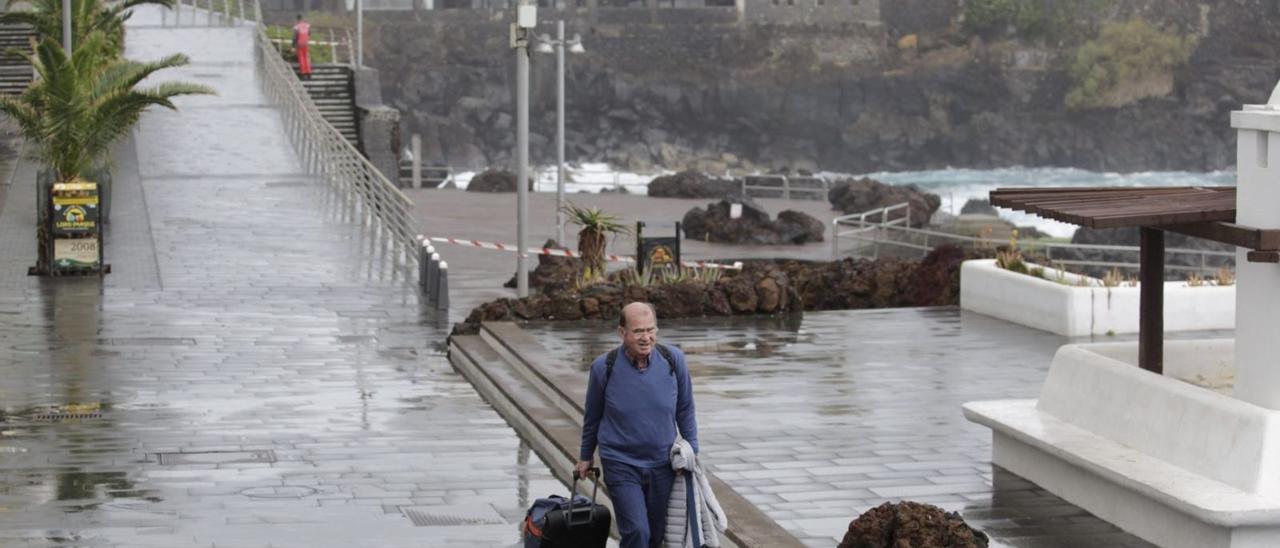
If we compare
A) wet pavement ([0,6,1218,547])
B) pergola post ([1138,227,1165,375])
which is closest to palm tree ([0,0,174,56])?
wet pavement ([0,6,1218,547])

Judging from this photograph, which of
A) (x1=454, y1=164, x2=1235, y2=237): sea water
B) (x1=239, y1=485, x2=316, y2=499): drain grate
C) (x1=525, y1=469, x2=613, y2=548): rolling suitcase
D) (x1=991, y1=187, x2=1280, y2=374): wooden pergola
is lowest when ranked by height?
(x1=454, y1=164, x2=1235, y2=237): sea water

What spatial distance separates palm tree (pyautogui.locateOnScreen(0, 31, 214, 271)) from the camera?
24.3 meters

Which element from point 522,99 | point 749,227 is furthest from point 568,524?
point 749,227

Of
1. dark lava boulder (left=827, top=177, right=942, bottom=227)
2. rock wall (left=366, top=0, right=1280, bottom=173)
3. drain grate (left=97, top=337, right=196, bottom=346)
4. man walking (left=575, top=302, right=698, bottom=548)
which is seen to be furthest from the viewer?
rock wall (left=366, top=0, right=1280, bottom=173)

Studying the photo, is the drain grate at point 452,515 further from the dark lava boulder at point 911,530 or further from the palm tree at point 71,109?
the palm tree at point 71,109

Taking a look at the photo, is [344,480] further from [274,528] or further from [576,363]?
[576,363]

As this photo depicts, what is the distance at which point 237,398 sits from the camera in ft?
50.8

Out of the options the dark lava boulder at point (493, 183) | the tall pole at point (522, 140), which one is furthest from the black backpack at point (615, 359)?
the dark lava boulder at point (493, 183)

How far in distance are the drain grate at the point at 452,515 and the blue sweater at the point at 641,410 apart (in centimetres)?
276

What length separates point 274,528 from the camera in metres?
10.9

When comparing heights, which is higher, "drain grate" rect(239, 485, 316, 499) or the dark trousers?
the dark trousers

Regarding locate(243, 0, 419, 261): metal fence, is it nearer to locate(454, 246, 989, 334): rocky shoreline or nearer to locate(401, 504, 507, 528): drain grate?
locate(454, 246, 989, 334): rocky shoreline

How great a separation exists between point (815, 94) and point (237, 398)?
93.8 meters

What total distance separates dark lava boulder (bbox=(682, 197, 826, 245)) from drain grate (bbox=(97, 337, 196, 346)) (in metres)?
18.9
